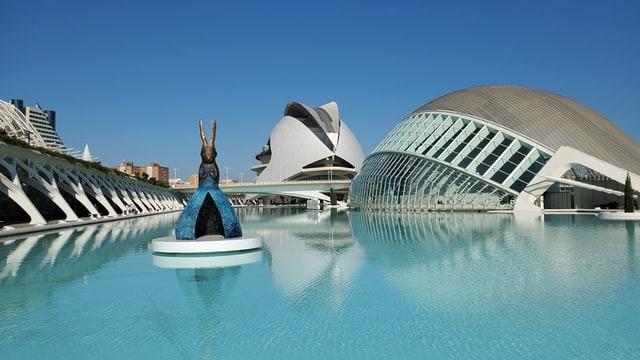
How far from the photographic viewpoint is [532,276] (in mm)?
10078

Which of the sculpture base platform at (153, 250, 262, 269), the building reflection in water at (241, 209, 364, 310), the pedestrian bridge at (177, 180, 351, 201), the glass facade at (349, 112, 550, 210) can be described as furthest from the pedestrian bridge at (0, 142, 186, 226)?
the pedestrian bridge at (177, 180, 351, 201)

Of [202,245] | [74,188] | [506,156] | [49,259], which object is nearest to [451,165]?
[506,156]

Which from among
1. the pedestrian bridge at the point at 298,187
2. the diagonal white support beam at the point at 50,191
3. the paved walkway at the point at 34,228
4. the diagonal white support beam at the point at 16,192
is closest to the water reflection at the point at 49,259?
the paved walkway at the point at 34,228

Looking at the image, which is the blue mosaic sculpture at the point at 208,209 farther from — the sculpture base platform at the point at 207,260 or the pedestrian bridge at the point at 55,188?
the pedestrian bridge at the point at 55,188

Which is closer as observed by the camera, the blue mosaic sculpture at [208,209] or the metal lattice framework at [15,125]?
the blue mosaic sculpture at [208,209]

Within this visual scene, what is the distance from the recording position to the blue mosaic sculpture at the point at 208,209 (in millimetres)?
15938

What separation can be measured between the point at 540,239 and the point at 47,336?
14548 mm

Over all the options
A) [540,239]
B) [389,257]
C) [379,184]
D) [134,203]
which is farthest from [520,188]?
[134,203]

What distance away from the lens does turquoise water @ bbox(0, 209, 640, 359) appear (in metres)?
6.07

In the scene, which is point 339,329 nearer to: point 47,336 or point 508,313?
point 508,313

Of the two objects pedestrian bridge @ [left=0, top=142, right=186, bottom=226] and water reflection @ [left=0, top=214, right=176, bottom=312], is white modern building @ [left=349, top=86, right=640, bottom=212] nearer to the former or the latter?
water reflection @ [left=0, top=214, right=176, bottom=312]

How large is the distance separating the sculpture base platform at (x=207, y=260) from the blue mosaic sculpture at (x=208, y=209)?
1.21 m

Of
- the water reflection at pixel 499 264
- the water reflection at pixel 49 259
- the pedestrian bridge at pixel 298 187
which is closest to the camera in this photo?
the water reflection at pixel 499 264

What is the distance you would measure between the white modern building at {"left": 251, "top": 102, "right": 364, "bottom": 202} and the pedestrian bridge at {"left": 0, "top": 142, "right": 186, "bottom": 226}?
36938mm
